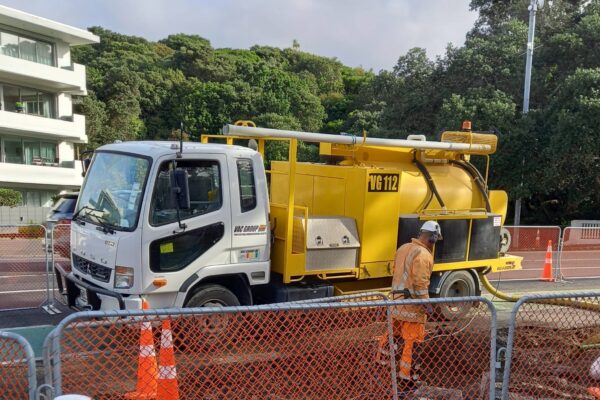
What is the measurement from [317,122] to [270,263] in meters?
35.2

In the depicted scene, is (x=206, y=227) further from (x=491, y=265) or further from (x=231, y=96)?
(x=231, y=96)

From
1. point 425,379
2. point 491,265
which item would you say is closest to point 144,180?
point 425,379

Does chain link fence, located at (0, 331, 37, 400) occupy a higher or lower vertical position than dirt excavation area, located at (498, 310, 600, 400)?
higher

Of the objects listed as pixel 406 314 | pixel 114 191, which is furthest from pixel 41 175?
pixel 406 314

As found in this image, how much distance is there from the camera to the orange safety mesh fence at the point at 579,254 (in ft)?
42.3

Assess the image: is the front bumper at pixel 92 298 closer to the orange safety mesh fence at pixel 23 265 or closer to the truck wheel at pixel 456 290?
the orange safety mesh fence at pixel 23 265

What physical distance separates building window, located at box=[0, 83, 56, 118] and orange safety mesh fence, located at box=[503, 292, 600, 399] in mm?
30198

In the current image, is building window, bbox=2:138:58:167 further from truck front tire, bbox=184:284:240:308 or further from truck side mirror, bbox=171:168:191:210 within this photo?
truck side mirror, bbox=171:168:191:210

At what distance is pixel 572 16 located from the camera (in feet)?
81.6

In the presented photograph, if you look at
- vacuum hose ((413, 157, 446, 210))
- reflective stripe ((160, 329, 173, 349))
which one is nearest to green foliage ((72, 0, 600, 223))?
vacuum hose ((413, 157, 446, 210))

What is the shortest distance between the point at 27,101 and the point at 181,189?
2921 cm

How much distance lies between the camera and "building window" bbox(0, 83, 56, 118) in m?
29.2

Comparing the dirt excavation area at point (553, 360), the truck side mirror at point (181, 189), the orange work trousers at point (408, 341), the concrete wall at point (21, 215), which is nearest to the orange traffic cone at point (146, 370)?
the truck side mirror at point (181, 189)

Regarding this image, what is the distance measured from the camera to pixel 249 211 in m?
6.28
